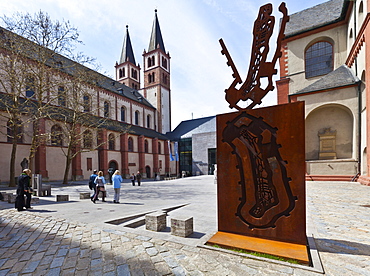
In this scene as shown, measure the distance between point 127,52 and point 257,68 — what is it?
5336 cm

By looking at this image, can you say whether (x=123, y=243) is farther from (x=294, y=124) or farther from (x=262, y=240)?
(x=294, y=124)

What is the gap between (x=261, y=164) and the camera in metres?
Result: 3.97

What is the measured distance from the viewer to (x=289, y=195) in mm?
3660

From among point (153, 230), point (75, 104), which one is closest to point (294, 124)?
point (153, 230)

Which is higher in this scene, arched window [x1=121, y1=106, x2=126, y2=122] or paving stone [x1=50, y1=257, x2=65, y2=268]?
arched window [x1=121, y1=106, x2=126, y2=122]

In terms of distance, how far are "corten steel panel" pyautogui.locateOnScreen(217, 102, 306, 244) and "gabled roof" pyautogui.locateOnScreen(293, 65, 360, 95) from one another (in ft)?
52.5

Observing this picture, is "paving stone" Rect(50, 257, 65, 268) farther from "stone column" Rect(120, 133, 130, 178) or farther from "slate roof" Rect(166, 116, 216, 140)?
"slate roof" Rect(166, 116, 216, 140)

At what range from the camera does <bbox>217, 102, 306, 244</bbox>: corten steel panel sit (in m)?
3.61

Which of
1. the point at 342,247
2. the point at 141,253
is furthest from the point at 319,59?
the point at 141,253

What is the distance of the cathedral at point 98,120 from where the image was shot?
58.4ft

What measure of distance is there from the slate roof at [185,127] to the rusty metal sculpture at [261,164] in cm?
4148

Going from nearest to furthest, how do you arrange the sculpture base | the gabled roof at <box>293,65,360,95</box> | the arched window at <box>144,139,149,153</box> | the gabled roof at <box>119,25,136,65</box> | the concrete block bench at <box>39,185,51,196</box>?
the sculpture base < the concrete block bench at <box>39,185,51,196</box> < the gabled roof at <box>293,65,360,95</box> < the arched window at <box>144,139,149,153</box> < the gabled roof at <box>119,25,136,65</box>

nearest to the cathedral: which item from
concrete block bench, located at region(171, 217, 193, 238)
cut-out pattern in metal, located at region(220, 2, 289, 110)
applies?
concrete block bench, located at region(171, 217, 193, 238)

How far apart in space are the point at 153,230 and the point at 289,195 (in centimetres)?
316
